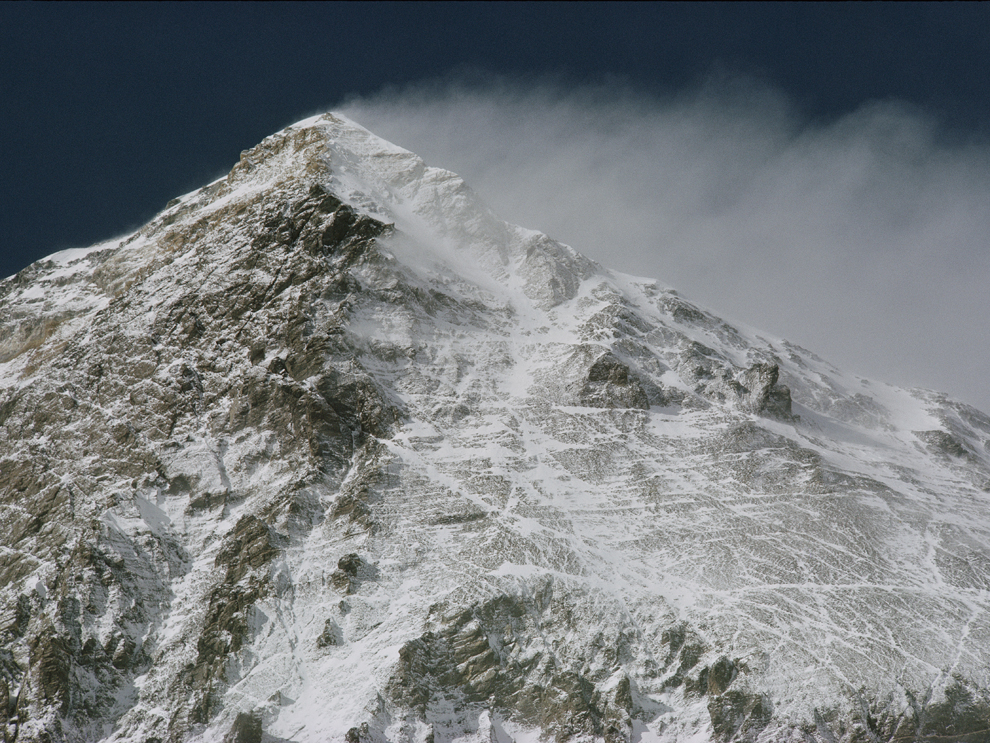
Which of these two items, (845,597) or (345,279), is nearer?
(845,597)

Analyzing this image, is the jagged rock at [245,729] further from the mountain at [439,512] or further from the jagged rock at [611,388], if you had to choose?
the jagged rock at [611,388]

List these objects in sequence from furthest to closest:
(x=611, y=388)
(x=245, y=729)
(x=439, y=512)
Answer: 1. (x=611, y=388)
2. (x=439, y=512)
3. (x=245, y=729)

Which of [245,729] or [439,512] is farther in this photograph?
[439,512]

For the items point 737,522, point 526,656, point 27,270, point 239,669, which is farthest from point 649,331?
point 27,270

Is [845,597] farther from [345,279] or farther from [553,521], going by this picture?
[345,279]

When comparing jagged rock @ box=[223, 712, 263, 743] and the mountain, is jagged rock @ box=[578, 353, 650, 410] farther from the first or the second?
jagged rock @ box=[223, 712, 263, 743]

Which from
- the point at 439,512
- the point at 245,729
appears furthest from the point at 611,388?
the point at 245,729

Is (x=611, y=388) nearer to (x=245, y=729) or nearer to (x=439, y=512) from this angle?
(x=439, y=512)

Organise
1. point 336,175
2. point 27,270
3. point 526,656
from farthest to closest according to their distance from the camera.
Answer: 1. point 27,270
2. point 336,175
3. point 526,656

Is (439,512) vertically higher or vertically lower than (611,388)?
lower
